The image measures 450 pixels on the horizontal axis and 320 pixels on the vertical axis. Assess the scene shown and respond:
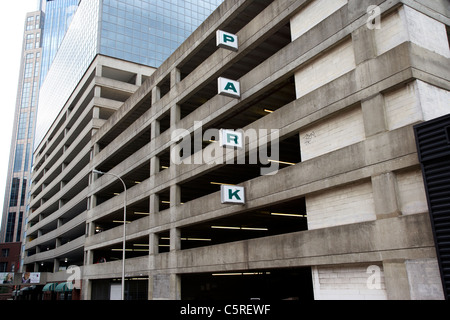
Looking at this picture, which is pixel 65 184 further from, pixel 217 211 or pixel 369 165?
pixel 369 165

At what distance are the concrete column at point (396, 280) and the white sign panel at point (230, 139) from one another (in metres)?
10.9

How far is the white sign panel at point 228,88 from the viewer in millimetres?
24050

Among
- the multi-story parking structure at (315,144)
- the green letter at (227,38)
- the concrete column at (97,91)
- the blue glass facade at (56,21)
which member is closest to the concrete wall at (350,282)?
the multi-story parking structure at (315,144)

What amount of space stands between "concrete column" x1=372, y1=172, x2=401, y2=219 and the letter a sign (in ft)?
28.3

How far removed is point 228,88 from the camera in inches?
963

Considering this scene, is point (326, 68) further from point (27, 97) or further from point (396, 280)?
point (27, 97)

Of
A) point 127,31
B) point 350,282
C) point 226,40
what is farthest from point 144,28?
point 350,282

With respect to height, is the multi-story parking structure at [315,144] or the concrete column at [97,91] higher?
the concrete column at [97,91]

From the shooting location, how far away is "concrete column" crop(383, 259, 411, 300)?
14.9 m

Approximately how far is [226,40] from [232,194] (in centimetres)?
960

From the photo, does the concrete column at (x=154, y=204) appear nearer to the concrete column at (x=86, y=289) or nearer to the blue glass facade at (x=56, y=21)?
the concrete column at (x=86, y=289)

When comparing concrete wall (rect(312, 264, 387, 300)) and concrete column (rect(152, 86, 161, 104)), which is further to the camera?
concrete column (rect(152, 86, 161, 104))
